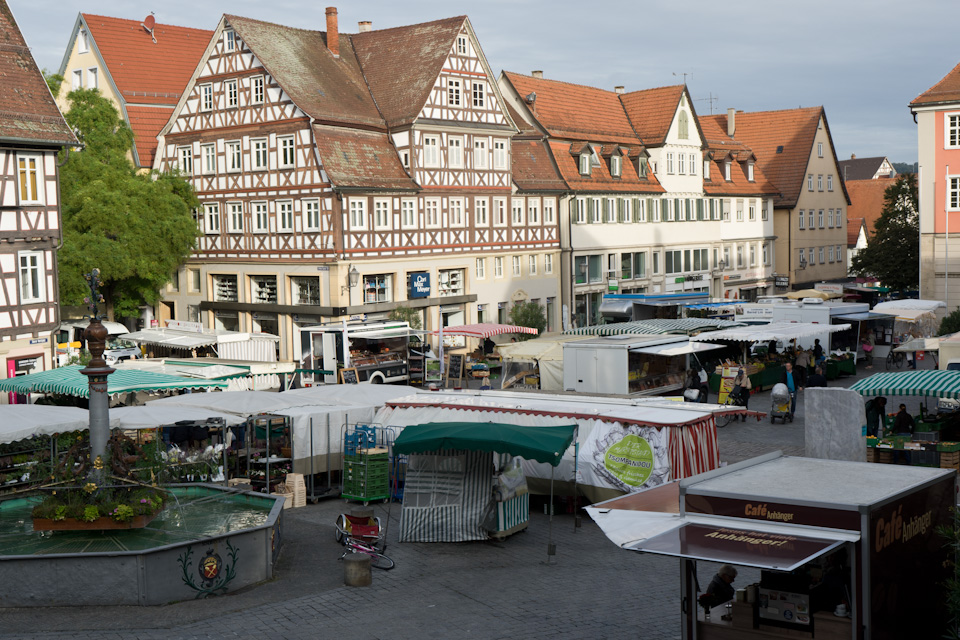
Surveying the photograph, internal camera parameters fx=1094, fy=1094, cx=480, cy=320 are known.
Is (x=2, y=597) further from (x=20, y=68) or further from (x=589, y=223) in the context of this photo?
(x=589, y=223)

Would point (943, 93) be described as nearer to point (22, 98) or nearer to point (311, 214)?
point (311, 214)

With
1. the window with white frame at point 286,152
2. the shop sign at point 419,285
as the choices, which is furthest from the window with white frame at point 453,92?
the shop sign at point 419,285

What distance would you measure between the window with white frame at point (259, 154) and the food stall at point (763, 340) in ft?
57.3

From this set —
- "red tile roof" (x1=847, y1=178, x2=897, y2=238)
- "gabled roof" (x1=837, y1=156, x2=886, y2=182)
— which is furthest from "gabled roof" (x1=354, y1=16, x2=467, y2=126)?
"gabled roof" (x1=837, y1=156, x2=886, y2=182)

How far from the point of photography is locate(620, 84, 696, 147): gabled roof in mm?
55156

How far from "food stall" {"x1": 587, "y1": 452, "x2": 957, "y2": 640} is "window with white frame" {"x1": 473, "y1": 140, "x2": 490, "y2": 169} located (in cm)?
3441

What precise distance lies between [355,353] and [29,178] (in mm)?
10469

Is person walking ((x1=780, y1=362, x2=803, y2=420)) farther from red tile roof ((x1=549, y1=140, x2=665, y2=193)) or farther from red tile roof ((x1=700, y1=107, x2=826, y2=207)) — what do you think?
red tile roof ((x1=700, y1=107, x2=826, y2=207))

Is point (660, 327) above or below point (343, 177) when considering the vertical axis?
below

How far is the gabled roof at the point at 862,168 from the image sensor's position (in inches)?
4774

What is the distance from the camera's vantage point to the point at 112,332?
37500 mm

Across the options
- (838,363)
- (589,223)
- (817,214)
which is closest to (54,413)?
(838,363)

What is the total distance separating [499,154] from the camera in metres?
45.3

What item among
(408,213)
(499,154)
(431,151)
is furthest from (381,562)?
(499,154)
